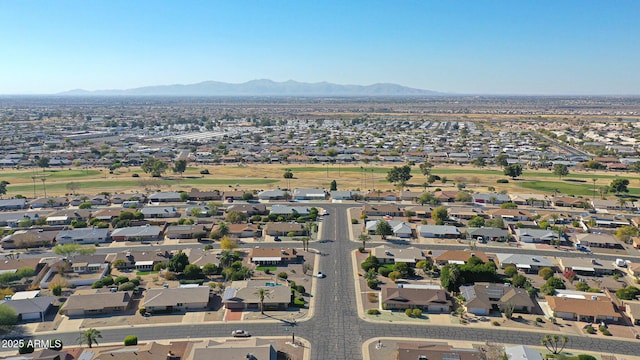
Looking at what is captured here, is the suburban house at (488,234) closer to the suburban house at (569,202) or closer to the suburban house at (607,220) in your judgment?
the suburban house at (607,220)

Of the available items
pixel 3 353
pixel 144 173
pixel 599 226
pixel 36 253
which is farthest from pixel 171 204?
pixel 599 226

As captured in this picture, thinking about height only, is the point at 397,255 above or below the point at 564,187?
below

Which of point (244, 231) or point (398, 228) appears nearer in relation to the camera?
point (244, 231)

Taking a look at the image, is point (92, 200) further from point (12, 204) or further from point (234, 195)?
point (234, 195)

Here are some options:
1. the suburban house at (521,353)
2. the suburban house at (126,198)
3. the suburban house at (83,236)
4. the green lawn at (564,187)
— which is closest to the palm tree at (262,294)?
the suburban house at (521,353)

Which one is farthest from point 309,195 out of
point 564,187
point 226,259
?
point 564,187

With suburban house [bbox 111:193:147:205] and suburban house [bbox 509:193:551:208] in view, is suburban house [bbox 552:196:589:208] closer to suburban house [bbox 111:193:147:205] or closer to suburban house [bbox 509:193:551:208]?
suburban house [bbox 509:193:551:208]

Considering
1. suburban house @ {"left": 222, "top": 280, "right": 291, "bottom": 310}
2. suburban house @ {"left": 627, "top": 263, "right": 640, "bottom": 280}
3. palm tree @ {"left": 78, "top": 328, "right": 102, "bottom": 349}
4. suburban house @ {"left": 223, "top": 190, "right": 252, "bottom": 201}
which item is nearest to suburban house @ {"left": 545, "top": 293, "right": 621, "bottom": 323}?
suburban house @ {"left": 627, "top": 263, "right": 640, "bottom": 280}
